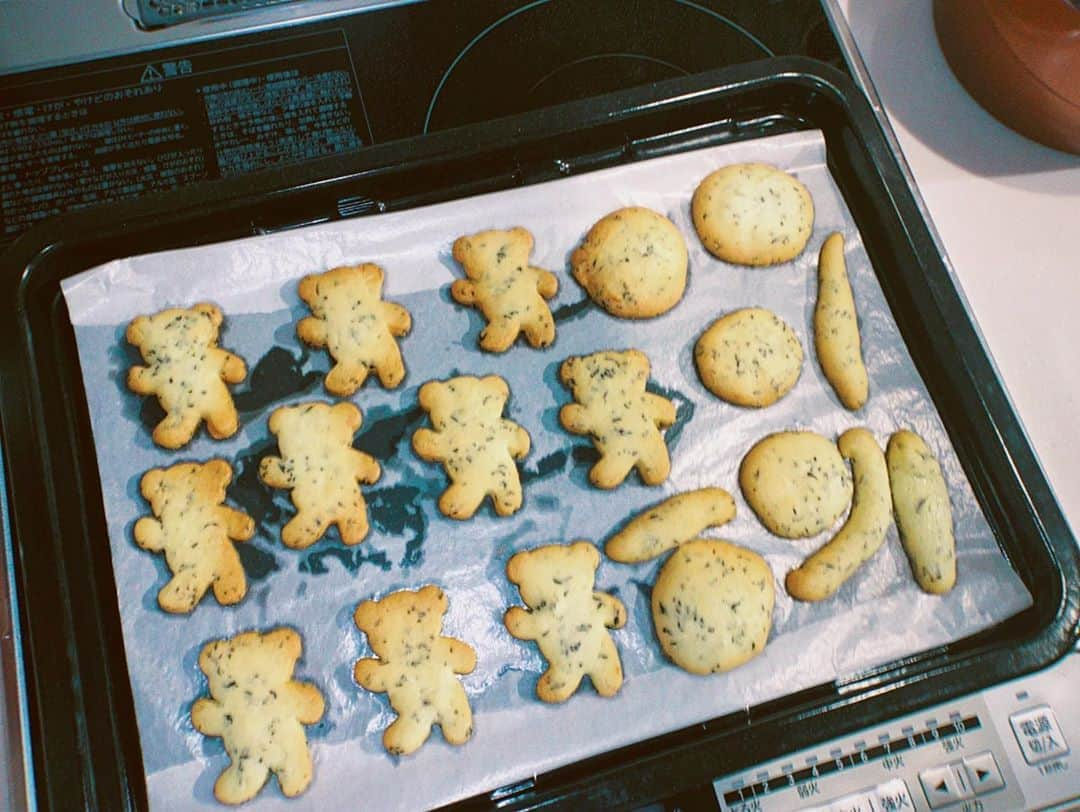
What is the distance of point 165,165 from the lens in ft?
4.29

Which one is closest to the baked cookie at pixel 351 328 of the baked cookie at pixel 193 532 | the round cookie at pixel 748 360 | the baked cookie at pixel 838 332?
the baked cookie at pixel 193 532

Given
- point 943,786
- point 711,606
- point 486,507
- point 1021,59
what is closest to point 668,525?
point 711,606

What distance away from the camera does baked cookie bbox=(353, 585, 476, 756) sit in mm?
1076

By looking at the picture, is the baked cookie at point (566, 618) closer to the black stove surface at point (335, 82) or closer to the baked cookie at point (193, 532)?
the baked cookie at point (193, 532)

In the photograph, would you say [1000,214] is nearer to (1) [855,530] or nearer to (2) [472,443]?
(1) [855,530]

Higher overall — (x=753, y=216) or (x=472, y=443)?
(x=753, y=216)

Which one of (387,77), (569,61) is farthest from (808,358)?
(387,77)

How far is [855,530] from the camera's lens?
1171 mm

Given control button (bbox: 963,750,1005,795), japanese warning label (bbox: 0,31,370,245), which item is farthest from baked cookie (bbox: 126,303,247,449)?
control button (bbox: 963,750,1005,795)

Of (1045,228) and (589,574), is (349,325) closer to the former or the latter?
(589,574)

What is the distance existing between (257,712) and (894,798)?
801 millimetres

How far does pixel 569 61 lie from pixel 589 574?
84 cm

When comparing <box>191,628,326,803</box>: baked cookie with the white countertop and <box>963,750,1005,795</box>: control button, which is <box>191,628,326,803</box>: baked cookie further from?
the white countertop

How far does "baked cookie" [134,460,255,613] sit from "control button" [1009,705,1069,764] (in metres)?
1.02
